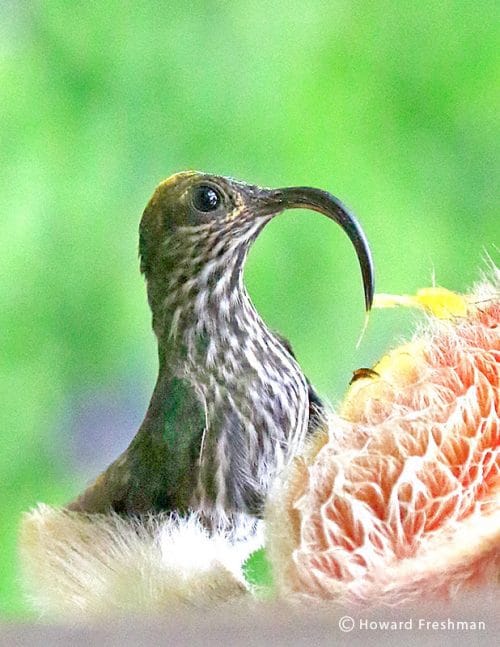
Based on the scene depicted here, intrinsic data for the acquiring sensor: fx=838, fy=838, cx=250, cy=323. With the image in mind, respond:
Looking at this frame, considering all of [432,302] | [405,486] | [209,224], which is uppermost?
[209,224]

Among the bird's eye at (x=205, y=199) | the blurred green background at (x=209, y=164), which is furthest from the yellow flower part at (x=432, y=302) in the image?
the bird's eye at (x=205, y=199)

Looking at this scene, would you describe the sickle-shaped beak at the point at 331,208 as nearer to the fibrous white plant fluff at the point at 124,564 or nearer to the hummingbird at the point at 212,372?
the hummingbird at the point at 212,372

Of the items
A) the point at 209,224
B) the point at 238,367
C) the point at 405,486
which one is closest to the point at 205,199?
the point at 209,224

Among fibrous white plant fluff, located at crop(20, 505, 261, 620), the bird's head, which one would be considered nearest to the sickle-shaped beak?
the bird's head

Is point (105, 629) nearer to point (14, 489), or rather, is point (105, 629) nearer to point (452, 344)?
point (14, 489)

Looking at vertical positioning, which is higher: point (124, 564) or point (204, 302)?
point (204, 302)

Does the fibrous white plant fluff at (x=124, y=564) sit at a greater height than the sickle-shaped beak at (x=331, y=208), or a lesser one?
lesser

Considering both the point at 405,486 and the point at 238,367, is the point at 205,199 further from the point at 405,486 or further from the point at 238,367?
the point at 405,486
